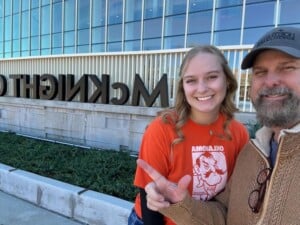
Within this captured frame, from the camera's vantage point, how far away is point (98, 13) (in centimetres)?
1548

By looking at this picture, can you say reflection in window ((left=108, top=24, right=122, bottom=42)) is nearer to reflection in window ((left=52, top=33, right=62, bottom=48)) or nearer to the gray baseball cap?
reflection in window ((left=52, top=33, right=62, bottom=48))

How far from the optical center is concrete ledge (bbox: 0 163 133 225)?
3.34 metres

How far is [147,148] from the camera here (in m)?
1.52

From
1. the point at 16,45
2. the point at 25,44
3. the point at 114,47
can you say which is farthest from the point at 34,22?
the point at 114,47

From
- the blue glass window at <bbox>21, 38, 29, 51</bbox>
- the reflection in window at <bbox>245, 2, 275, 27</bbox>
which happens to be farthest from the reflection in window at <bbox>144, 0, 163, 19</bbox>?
the blue glass window at <bbox>21, 38, 29, 51</bbox>

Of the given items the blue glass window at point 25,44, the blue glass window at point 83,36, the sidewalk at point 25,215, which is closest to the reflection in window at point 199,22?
the blue glass window at point 83,36

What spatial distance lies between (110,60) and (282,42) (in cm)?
586

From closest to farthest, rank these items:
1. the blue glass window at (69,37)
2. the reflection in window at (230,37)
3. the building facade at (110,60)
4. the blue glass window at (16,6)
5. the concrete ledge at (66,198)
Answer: the concrete ledge at (66,198) → the building facade at (110,60) → the reflection in window at (230,37) → the blue glass window at (69,37) → the blue glass window at (16,6)

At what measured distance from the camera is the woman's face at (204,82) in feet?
5.00

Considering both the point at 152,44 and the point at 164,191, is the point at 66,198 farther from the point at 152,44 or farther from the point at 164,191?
the point at 152,44

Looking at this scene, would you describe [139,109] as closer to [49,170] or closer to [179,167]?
[49,170]

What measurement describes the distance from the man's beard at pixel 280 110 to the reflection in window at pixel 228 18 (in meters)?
12.0

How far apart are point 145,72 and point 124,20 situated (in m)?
9.27

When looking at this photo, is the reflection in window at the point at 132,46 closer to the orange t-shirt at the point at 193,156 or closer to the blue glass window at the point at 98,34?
the blue glass window at the point at 98,34
